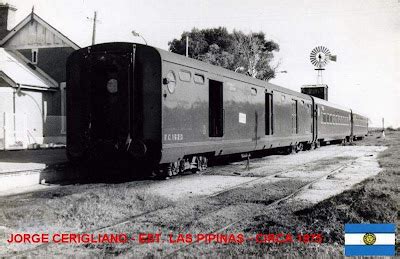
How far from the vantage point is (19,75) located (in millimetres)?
21422

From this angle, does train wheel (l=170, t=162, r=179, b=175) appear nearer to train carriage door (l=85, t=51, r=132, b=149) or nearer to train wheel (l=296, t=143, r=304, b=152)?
train carriage door (l=85, t=51, r=132, b=149)

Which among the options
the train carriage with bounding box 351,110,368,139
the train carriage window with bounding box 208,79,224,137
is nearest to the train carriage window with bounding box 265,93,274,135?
the train carriage window with bounding box 208,79,224,137

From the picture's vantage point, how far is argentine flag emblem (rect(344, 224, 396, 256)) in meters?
4.21

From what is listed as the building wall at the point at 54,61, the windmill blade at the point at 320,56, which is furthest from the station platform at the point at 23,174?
the windmill blade at the point at 320,56

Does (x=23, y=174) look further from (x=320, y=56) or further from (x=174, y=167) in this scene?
(x=320, y=56)

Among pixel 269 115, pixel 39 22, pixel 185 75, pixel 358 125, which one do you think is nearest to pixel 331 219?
pixel 185 75

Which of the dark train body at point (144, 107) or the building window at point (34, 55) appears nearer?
the dark train body at point (144, 107)

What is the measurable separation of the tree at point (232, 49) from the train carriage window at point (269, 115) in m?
28.6

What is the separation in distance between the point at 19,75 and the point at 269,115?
12333mm

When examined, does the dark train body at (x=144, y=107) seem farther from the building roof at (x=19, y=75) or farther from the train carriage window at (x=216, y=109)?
the building roof at (x=19, y=75)

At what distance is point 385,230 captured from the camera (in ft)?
14.0

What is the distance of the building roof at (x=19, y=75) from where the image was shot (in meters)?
19.8

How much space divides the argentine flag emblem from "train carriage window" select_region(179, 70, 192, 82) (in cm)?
707

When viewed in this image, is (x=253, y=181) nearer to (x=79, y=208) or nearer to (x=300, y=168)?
(x=300, y=168)
